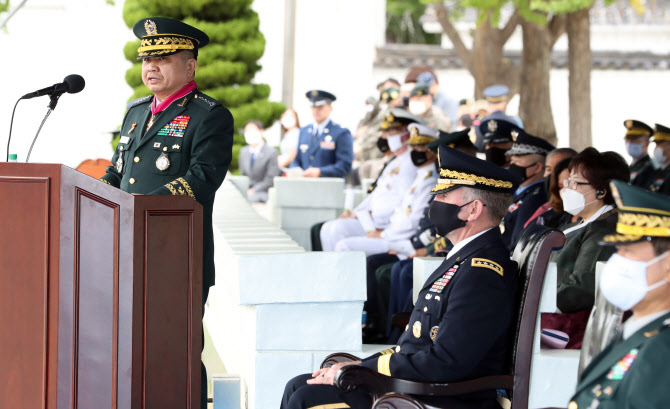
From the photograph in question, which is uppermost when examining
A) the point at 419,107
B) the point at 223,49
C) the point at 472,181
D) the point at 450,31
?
the point at 450,31

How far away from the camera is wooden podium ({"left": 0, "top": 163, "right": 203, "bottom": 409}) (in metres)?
2.85

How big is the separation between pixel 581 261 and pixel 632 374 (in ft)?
6.76

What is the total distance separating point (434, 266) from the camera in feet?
12.6

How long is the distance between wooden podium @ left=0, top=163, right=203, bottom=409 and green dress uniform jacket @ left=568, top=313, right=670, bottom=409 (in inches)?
50.6

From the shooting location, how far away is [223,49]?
1217 cm

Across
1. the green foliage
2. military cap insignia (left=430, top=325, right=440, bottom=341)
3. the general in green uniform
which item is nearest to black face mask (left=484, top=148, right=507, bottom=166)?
the general in green uniform

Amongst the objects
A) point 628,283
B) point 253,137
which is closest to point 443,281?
point 628,283

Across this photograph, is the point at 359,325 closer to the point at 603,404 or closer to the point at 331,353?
the point at 331,353

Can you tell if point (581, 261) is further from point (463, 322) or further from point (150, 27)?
point (150, 27)

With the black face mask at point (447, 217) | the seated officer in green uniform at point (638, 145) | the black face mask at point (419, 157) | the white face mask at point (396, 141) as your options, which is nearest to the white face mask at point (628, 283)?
the black face mask at point (447, 217)

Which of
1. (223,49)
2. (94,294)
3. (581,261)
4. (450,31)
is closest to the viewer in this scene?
(94,294)

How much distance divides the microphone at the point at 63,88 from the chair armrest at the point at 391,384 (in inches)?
55.2

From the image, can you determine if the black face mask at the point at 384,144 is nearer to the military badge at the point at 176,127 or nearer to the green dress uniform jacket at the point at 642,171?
the green dress uniform jacket at the point at 642,171

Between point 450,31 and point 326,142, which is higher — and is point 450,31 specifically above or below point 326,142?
above
